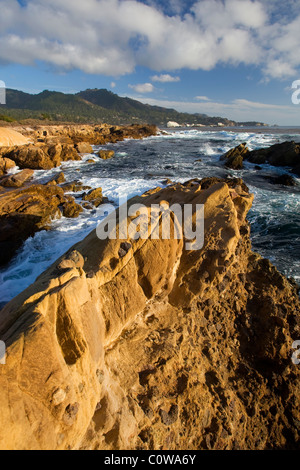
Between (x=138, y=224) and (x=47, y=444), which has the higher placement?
(x=138, y=224)

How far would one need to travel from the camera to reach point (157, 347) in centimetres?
295

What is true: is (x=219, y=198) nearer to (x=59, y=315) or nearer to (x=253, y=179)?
(x=59, y=315)

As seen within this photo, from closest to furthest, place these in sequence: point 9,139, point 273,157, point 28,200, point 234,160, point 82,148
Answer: point 28,200 → point 234,160 → point 273,157 → point 9,139 → point 82,148

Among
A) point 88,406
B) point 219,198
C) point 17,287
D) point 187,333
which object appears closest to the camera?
point 88,406

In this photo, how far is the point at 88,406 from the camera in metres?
2.05

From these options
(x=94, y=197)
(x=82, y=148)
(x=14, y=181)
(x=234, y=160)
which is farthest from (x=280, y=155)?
(x=14, y=181)

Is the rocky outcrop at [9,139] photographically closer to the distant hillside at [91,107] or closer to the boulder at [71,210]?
the boulder at [71,210]

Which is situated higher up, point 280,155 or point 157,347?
point 280,155

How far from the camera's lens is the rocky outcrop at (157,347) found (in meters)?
1.85

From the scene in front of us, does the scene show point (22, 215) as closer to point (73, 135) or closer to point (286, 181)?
point (286, 181)

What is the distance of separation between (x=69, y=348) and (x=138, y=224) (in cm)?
181

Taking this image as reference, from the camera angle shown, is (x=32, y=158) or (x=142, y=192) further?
(x=32, y=158)

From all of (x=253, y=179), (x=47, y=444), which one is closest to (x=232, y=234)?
(x=47, y=444)

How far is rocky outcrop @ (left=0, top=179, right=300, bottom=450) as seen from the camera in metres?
1.85
